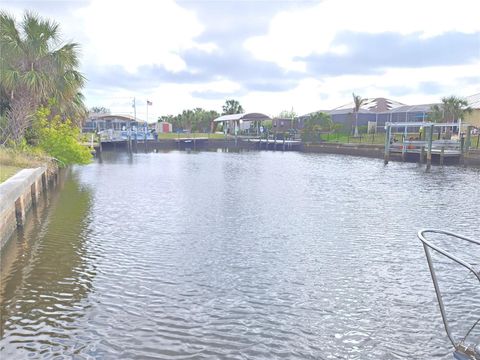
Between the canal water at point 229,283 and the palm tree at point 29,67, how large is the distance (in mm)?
6404

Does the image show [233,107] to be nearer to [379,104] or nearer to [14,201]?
[379,104]

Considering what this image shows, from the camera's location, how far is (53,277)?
27.9 ft

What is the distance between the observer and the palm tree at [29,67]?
1964 cm

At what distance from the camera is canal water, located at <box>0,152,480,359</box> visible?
6098mm

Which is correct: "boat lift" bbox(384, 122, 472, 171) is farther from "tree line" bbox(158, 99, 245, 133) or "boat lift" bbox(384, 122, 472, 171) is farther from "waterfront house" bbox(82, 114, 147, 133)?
"tree line" bbox(158, 99, 245, 133)

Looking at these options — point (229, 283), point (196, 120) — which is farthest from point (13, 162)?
point (196, 120)

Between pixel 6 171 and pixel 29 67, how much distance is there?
882 centimetres

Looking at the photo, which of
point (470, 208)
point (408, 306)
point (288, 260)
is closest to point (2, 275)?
point (288, 260)

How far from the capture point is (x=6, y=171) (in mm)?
13891

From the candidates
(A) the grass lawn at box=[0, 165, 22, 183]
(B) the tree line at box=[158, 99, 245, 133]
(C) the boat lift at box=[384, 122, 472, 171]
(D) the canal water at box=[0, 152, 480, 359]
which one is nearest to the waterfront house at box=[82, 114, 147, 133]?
(B) the tree line at box=[158, 99, 245, 133]

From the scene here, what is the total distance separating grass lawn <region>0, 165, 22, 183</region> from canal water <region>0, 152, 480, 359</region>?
152cm

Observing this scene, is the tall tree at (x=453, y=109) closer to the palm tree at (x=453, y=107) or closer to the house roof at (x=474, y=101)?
the palm tree at (x=453, y=107)

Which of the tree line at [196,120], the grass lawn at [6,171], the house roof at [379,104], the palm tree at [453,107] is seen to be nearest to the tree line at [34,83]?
the grass lawn at [6,171]

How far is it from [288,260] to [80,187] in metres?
15.0
